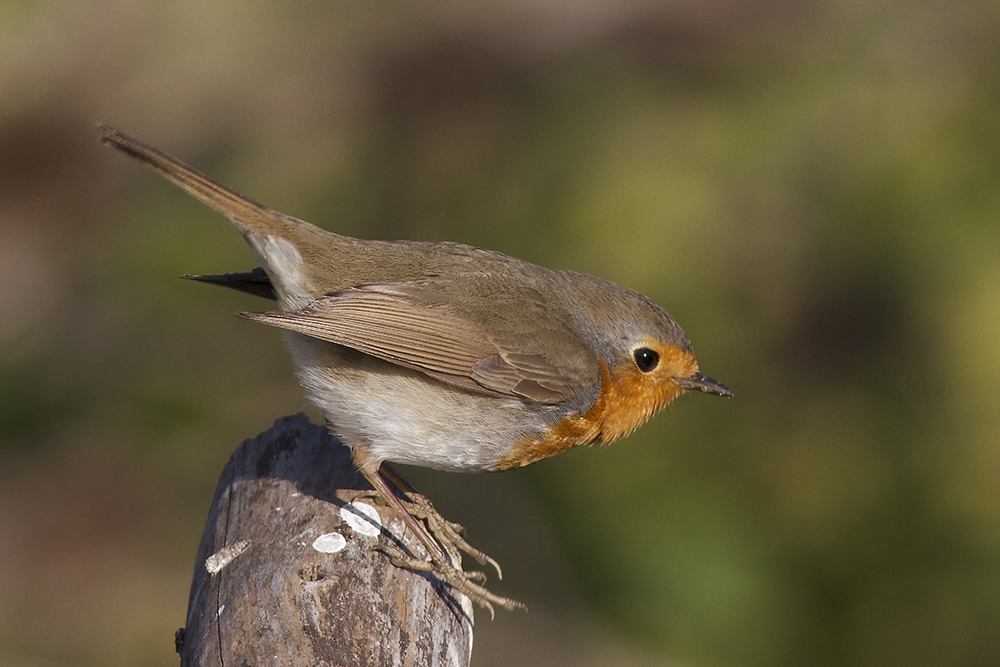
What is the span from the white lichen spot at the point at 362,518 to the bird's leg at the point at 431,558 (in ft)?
0.25

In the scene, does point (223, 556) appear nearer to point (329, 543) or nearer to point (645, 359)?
point (329, 543)

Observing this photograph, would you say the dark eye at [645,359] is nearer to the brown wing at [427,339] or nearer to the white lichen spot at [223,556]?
the brown wing at [427,339]

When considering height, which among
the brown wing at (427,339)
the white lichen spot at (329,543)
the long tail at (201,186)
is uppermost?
the long tail at (201,186)

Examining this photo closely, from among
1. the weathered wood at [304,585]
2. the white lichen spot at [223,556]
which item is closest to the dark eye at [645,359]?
the weathered wood at [304,585]

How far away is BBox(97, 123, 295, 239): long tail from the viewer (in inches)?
108

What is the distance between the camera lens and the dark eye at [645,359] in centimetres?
318

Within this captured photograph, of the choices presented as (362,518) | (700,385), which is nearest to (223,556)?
(362,518)

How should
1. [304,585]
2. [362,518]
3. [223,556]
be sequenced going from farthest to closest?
1. [362,518]
2. [223,556]
3. [304,585]

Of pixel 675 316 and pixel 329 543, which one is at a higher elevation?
pixel 675 316

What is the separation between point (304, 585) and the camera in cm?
226

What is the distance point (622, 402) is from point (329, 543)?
1.15 metres

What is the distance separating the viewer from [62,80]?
8109 millimetres

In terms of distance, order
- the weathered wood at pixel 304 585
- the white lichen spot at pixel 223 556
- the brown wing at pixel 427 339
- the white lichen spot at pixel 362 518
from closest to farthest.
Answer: the weathered wood at pixel 304 585 → the white lichen spot at pixel 223 556 → the white lichen spot at pixel 362 518 → the brown wing at pixel 427 339

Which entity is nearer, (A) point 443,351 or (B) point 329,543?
(B) point 329,543
